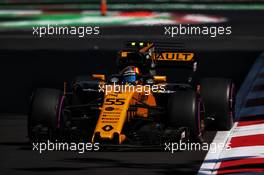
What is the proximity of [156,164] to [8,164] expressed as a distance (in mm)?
1712

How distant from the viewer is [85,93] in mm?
14516

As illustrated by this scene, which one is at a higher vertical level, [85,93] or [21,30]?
[85,93]

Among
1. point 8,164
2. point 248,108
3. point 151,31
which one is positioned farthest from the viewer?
point 151,31

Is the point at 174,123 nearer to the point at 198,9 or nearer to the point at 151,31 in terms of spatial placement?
the point at 151,31

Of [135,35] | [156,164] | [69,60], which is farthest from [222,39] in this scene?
[156,164]
